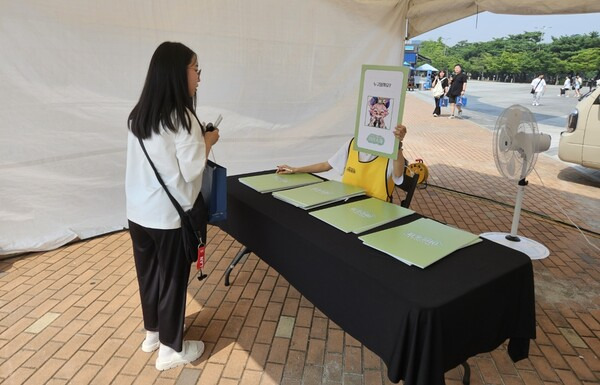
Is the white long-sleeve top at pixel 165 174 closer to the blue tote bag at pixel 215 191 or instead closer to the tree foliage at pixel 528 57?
the blue tote bag at pixel 215 191

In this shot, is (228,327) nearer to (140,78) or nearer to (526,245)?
(140,78)

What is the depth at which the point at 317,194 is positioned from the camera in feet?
7.36

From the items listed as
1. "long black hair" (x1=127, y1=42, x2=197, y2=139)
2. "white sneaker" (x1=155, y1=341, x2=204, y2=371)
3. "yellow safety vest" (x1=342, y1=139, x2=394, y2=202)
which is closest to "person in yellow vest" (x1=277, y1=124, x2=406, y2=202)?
"yellow safety vest" (x1=342, y1=139, x2=394, y2=202)

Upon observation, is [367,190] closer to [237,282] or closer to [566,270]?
[237,282]

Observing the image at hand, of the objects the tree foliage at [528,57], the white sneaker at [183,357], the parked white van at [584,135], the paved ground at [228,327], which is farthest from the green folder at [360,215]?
the tree foliage at [528,57]

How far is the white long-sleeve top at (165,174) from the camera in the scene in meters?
1.65

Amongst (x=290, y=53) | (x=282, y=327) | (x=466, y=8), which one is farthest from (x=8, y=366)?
(x=466, y=8)

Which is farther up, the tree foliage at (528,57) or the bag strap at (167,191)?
the tree foliage at (528,57)

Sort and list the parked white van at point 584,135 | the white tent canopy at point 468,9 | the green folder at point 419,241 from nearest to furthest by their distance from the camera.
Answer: the green folder at point 419,241 → the white tent canopy at point 468,9 → the parked white van at point 584,135

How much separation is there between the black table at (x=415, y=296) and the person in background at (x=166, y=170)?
529 millimetres

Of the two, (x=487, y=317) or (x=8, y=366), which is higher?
(x=487, y=317)

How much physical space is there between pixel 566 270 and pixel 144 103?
367 centimetres

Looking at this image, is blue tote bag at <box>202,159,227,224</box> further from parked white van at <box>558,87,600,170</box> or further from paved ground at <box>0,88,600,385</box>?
parked white van at <box>558,87,600,170</box>

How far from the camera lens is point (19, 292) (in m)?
2.85
